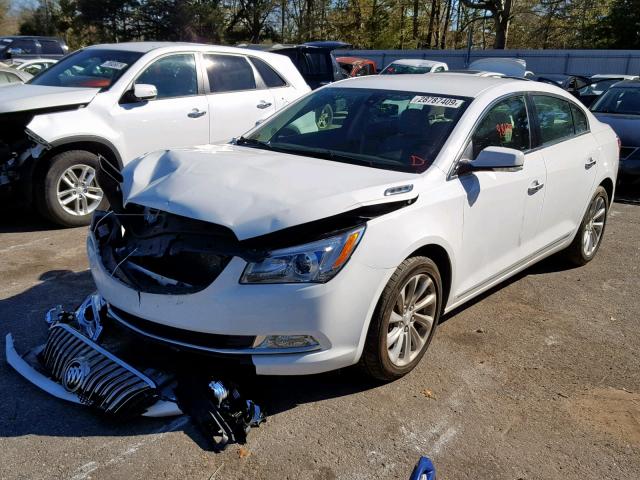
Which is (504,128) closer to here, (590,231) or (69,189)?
(590,231)

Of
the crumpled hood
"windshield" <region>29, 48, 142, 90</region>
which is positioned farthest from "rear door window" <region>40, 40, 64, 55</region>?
the crumpled hood

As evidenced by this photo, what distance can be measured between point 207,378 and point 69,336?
0.87 m

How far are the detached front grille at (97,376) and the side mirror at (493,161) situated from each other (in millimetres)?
2217

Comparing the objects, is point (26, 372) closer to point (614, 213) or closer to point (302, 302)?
point (302, 302)

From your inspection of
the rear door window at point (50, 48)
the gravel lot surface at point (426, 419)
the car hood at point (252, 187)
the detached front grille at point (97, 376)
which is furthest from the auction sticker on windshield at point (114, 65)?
the rear door window at point (50, 48)

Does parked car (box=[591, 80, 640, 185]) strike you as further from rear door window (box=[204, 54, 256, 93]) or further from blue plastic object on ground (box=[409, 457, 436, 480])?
blue plastic object on ground (box=[409, 457, 436, 480])

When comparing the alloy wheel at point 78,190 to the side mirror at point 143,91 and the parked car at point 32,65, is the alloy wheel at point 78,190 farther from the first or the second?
the parked car at point 32,65

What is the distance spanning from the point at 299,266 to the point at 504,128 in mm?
2160

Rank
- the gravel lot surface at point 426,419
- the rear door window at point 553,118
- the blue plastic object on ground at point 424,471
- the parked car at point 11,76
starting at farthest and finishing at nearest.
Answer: the parked car at point 11,76 < the rear door window at point 553,118 < the gravel lot surface at point 426,419 < the blue plastic object on ground at point 424,471

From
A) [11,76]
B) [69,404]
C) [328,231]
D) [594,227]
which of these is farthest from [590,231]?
[11,76]

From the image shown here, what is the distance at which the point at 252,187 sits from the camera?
3.34m

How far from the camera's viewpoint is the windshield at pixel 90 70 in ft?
22.0

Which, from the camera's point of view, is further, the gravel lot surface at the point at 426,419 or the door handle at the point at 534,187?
the door handle at the point at 534,187

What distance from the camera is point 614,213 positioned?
8.01 metres
